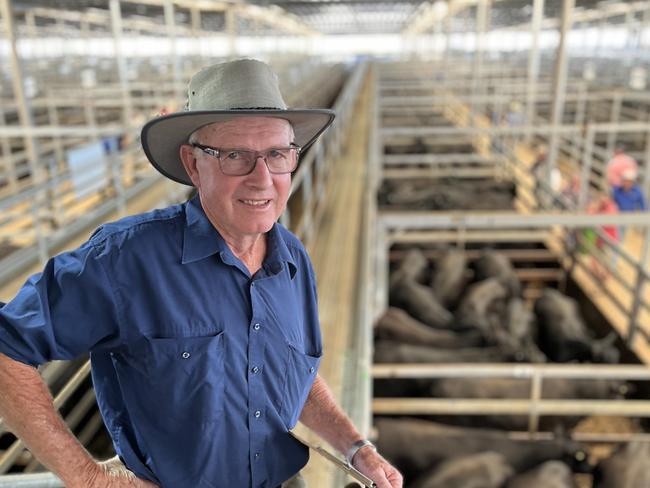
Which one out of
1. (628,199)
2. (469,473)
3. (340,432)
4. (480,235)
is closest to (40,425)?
(340,432)

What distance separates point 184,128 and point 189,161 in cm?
11

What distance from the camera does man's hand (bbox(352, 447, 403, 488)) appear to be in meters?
1.59

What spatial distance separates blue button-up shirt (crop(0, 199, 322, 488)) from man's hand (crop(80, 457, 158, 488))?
4 centimetres

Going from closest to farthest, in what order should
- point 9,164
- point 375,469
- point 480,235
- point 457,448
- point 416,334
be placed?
point 375,469 → point 457,448 → point 416,334 → point 480,235 → point 9,164

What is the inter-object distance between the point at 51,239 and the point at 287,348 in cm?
598

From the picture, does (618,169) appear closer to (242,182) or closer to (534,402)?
(534,402)

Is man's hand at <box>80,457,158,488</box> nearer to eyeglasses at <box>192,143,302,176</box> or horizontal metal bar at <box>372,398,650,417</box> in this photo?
eyeglasses at <box>192,143,302,176</box>

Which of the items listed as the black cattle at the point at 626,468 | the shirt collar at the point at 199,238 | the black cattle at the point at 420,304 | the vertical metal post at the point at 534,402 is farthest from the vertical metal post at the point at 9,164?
the shirt collar at the point at 199,238

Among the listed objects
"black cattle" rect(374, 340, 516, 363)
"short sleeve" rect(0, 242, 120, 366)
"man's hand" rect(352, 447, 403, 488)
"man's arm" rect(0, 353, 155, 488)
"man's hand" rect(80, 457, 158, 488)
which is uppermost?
"short sleeve" rect(0, 242, 120, 366)

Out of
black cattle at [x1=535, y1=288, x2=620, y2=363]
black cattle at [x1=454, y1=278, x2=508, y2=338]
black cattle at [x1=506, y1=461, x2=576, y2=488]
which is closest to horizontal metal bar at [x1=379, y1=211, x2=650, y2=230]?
black cattle at [x1=454, y1=278, x2=508, y2=338]

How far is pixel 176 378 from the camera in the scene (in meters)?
1.34

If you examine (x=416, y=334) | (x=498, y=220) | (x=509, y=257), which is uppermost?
(x=498, y=220)

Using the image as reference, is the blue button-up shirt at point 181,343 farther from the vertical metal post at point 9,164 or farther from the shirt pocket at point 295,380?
the vertical metal post at point 9,164

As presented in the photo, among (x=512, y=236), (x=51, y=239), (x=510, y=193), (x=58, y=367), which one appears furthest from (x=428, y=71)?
(x=58, y=367)
